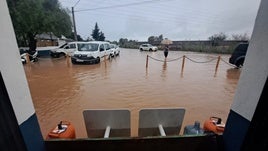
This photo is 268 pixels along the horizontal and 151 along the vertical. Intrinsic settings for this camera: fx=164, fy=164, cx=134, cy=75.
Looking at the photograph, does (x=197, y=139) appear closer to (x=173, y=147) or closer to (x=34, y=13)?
(x=173, y=147)

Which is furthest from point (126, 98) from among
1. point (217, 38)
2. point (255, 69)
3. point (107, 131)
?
point (217, 38)

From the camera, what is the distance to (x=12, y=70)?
1.39 metres

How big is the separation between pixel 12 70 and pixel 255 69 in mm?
2092

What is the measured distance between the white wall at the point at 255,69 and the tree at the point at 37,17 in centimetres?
1584

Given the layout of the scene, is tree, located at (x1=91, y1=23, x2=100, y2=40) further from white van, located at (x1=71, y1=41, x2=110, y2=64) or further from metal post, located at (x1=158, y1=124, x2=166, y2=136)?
A: metal post, located at (x1=158, y1=124, x2=166, y2=136)

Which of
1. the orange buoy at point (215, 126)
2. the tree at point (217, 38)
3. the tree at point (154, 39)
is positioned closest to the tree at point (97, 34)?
the tree at point (154, 39)

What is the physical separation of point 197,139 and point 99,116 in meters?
1.31

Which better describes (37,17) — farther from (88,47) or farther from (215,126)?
(215,126)

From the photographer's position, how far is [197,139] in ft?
6.30

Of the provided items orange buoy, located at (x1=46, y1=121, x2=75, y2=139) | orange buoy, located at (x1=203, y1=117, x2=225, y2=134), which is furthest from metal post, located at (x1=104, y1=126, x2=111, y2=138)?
orange buoy, located at (x1=203, y1=117, x2=225, y2=134)

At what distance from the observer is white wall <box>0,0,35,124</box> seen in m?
1.30

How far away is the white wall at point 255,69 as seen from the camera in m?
1.34

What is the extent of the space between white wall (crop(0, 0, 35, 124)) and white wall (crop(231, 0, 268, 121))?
2.07 m

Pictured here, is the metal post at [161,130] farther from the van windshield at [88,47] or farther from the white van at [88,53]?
the van windshield at [88,47]
